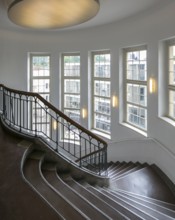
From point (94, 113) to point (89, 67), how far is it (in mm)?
1678

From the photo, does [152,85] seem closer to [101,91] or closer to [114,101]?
[114,101]

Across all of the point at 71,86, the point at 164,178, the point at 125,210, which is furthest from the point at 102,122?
the point at 125,210

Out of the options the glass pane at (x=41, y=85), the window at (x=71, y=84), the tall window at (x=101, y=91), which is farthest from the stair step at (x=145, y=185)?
the glass pane at (x=41, y=85)

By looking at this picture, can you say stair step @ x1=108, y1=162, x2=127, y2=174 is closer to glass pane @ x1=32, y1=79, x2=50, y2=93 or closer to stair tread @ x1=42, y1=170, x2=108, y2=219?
stair tread @ x1=42, y1=170, x2=108, y2=219

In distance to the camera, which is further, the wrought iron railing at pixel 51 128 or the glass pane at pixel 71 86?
the glass pane at pixel 71 86

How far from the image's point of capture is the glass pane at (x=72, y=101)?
33.7ft

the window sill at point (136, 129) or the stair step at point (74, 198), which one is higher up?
the window sill at point (136, 129)

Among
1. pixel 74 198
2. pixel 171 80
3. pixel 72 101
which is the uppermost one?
pixel 171 80

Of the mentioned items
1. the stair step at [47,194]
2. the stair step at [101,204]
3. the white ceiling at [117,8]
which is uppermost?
the white ceiling at [117,8]

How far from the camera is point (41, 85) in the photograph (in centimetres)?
1062

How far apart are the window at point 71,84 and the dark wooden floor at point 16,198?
241 inches

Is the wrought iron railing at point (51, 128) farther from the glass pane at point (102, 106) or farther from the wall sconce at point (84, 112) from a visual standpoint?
the glass pane at point (102, 106)

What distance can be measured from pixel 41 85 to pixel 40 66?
74cm

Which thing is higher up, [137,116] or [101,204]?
[137,116]
